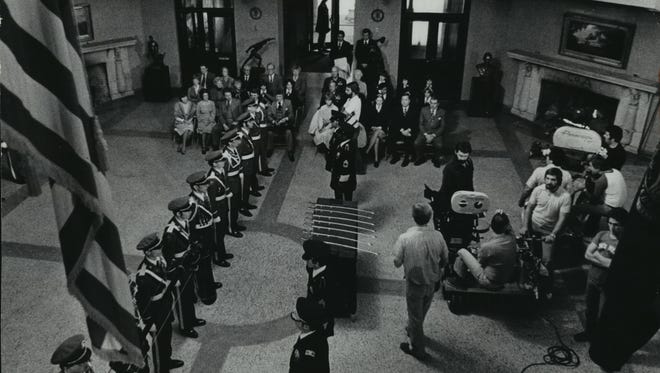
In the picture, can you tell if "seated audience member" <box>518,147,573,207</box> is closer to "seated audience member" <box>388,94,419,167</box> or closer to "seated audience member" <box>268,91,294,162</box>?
"seated audience member" <box>388,94,419,167</box>

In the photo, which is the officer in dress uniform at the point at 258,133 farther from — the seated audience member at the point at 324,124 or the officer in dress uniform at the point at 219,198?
the officer in dress uniform at the point at 219,198

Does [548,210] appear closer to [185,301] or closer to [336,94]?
[185,301]

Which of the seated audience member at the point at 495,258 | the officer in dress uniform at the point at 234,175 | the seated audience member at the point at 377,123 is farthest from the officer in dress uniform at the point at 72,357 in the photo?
the seated audience member at the point at 377,123

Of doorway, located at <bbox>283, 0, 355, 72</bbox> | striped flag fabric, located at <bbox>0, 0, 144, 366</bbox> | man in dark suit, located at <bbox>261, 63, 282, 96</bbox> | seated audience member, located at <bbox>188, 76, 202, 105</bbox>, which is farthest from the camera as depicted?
doorway, located at <bbox>283, 0, 355, 72</bbox>

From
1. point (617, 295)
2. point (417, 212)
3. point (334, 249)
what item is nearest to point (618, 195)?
point (417, 212)

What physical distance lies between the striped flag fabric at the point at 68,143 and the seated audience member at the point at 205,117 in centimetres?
951

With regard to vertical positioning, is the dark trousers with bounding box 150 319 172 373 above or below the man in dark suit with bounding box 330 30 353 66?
below

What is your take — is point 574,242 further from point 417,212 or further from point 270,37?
point 270,37

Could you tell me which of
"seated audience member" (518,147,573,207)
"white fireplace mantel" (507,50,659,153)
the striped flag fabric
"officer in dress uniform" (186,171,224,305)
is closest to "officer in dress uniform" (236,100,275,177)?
"officer in dress uniform" (186,171,224,305)

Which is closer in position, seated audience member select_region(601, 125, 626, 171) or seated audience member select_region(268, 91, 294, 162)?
seated audience member select_region(601, 125, 626, 171)

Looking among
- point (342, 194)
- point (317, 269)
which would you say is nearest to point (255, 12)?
point (342, 194)

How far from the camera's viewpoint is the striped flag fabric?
85.3 inches

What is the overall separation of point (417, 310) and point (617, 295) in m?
3.86

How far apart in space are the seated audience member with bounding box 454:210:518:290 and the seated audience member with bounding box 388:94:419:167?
5.02 metres
